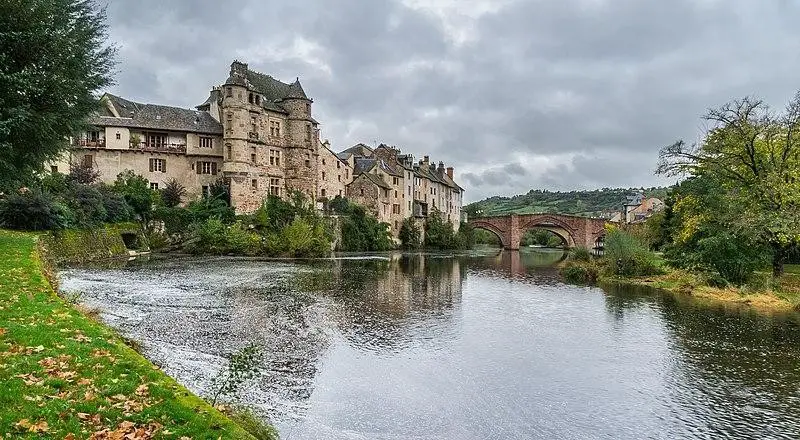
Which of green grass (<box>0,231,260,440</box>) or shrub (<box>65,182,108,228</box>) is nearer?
green grass (<box>0,231,260,440</box>)

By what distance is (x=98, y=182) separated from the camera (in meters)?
53.7

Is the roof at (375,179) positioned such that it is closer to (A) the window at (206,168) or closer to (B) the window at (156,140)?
(A) the window at (206,168)

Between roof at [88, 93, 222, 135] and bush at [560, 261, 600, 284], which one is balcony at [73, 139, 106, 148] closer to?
roof at [88, 93, 222, 135]

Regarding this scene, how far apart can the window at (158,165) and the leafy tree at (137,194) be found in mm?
3101

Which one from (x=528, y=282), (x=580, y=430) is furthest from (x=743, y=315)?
(x=580, y=430)

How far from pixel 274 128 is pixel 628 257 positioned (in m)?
41.2

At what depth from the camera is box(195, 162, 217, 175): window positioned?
199ft

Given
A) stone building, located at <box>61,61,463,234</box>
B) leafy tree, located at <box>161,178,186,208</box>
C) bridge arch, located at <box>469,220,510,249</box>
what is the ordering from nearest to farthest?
leafy tree, located at <box>161,178,186,208</box> → stone building, located at <box>61,61,463,234</box> → bridge arch, located at <box>469,220,510,249</box>

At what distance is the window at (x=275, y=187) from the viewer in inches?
2483

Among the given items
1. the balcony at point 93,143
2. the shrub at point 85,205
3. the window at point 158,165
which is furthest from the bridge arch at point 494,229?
the shrub at point 85,205

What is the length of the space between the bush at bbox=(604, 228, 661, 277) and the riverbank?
114 centimetres

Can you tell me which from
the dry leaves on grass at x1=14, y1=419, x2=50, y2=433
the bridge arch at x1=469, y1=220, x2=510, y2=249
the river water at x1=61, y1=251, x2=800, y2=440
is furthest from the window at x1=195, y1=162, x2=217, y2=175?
the dry leaves on grass at x1=14, y1=419, x2=50, y2=433

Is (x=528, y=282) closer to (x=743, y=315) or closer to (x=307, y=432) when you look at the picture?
(x=743, y=315)

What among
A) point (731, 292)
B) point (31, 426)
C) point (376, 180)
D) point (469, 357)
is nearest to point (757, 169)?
point (731, 292)
